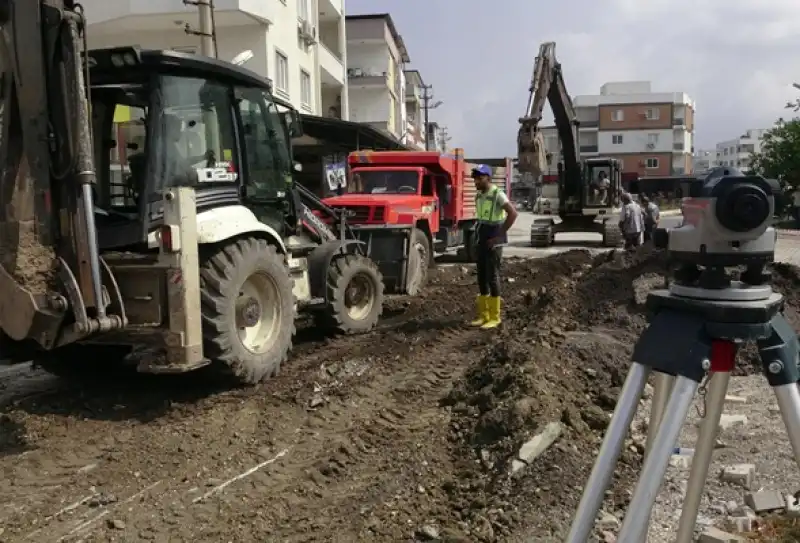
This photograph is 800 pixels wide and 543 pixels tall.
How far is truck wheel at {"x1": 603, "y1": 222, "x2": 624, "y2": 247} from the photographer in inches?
809

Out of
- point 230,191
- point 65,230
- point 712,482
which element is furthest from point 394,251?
point 712,482

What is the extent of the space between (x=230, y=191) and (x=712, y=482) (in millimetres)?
4441

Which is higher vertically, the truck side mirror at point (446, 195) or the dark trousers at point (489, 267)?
the truck side mirror at point (446, 195)

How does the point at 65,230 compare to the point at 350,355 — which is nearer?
the point at 65,230

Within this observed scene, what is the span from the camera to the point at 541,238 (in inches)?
882

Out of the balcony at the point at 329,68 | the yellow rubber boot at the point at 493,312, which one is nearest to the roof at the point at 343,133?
the balcony at the point at 329,68

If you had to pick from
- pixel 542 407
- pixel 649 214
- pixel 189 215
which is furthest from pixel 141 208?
pixel 649 214

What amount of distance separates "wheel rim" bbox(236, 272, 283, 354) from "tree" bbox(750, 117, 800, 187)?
Answer: 4091cm

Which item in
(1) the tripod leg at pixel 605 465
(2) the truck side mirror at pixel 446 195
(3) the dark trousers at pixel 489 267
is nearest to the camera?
(1) the tripod leg at pixel 605 465

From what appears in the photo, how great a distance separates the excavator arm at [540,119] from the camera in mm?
16781

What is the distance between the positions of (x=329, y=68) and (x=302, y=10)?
3970 mm

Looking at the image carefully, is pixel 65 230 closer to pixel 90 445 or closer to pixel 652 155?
pixel 90 445

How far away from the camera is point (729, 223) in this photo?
2180mm

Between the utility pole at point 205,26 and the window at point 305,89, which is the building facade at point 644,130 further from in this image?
the utility pole at point 205,26
